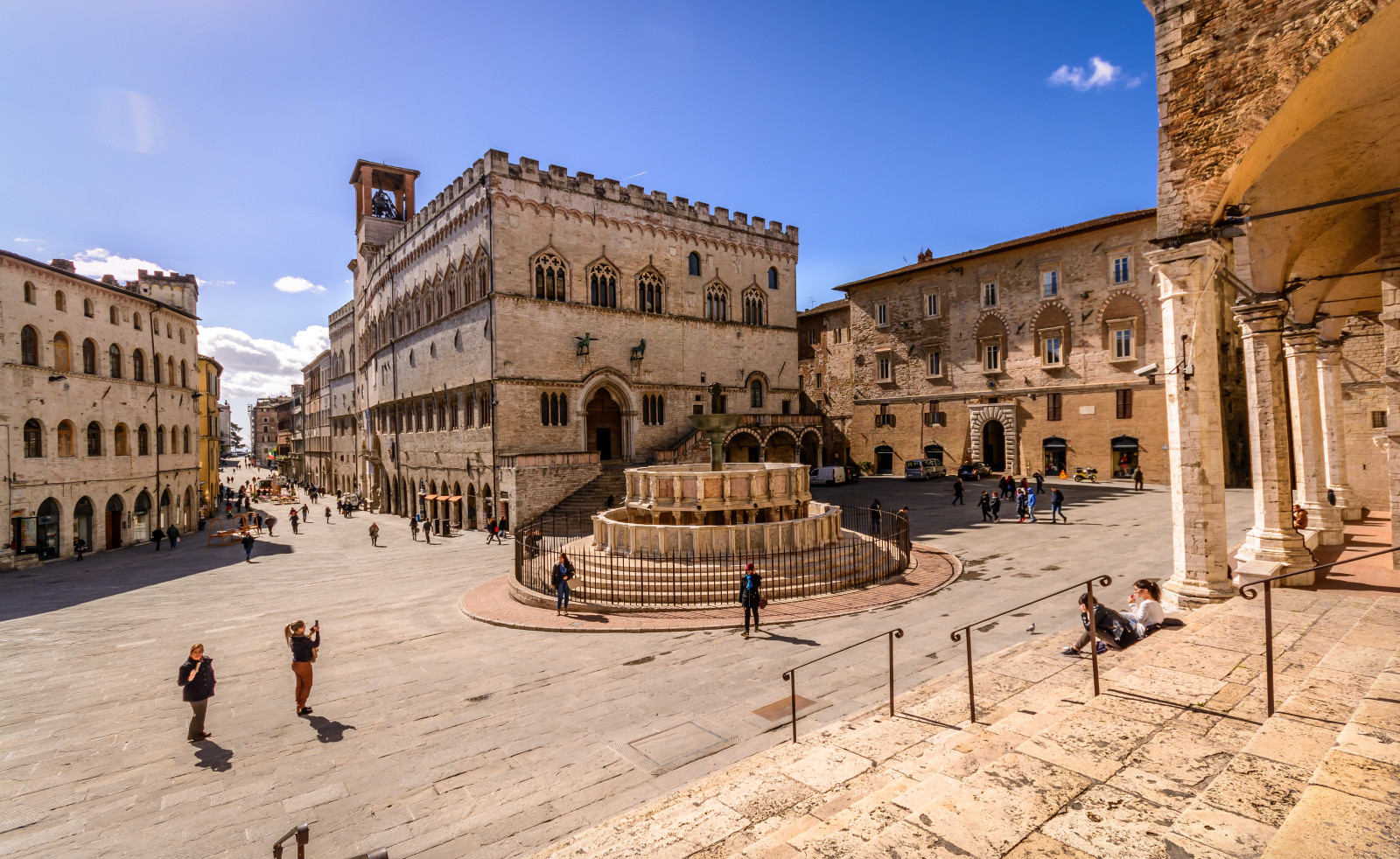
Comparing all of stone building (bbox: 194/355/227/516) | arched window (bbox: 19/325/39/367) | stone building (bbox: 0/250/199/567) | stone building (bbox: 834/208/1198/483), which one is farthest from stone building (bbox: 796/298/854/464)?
stone building (bbox: 194/355/227/516)

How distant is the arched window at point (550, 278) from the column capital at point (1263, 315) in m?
26.7

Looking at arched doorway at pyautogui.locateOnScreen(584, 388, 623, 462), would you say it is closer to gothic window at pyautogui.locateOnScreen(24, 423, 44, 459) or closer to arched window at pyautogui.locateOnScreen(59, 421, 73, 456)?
arched window at pyautogui.locateOnScreen(59, 421, 73, 456)

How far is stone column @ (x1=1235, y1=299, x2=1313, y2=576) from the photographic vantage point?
34.9 ft

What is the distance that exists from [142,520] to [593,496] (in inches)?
879

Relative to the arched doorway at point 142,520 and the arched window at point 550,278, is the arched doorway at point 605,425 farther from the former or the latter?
the arched doorway at point 142,520

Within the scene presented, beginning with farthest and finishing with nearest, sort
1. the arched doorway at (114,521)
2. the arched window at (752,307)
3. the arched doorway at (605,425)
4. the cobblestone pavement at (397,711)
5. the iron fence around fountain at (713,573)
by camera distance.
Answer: the arched window at (752,307)
the arched doorway at (605,425)
the arched doorway at (114,521)
the iron fence around fountain at (713,573)
the cobblestone pavement at (397,711)

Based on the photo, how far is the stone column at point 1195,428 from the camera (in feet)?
29.1

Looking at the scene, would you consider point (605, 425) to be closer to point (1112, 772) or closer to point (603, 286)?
point (603, 286)

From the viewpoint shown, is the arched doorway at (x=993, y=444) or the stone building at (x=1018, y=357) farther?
the arched doorway at (x=993, y=444)

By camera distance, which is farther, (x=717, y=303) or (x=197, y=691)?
(x=717, y=303)

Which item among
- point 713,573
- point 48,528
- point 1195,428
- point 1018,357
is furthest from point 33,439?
point 1018,357

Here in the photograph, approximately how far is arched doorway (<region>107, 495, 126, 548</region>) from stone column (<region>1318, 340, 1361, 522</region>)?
145ft

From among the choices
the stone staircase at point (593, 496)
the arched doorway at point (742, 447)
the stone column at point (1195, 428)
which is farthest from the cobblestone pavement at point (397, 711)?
the arched doorway at point (742, 447)

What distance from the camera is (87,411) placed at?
2762cm
